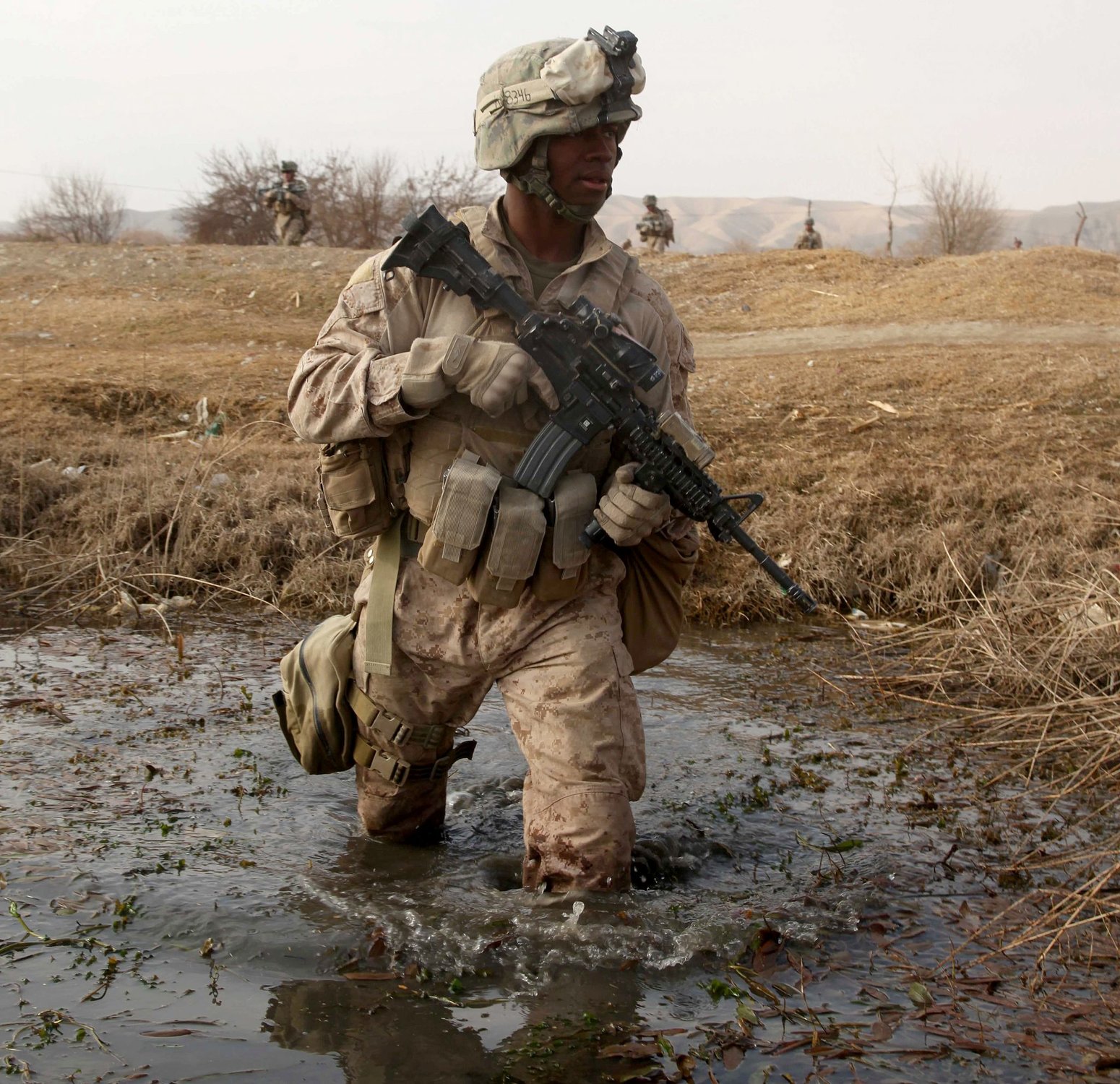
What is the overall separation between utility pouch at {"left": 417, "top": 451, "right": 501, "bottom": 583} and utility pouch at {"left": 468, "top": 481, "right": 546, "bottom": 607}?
0.12ft

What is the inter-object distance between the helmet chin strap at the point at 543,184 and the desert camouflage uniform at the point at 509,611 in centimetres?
10

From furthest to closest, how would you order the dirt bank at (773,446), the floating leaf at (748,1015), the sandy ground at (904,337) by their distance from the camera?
the sandy ground at (904,337)
the dirt bank at (773,446)
the floating leaf at (748,1015)

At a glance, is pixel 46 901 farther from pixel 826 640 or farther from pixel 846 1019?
pixel 826 640

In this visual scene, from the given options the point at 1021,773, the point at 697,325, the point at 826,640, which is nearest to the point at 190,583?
the point at 826,640

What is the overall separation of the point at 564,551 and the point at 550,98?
1.04 m

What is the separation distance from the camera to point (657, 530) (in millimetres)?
3252

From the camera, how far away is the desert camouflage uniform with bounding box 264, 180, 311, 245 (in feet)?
70.8

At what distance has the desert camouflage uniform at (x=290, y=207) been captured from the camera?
2159 centimetres

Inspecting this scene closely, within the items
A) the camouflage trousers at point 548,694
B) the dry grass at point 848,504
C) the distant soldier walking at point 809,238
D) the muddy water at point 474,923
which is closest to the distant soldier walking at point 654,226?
the distant soldier walking at point 809,238

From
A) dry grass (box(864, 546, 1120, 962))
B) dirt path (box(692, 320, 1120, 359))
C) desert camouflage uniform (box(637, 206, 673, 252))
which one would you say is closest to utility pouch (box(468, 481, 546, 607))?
dry grass (box(864, 546, 1120, 962))

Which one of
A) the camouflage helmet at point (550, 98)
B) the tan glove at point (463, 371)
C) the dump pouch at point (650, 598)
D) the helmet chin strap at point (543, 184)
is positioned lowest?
the dump pouch at point (650, 598)

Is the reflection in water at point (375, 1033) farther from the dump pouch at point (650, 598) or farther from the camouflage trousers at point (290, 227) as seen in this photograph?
the camouflage trousers at point (290, 227)

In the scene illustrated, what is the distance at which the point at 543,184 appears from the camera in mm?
3059

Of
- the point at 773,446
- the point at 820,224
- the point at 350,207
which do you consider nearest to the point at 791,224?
the point at 820,224
